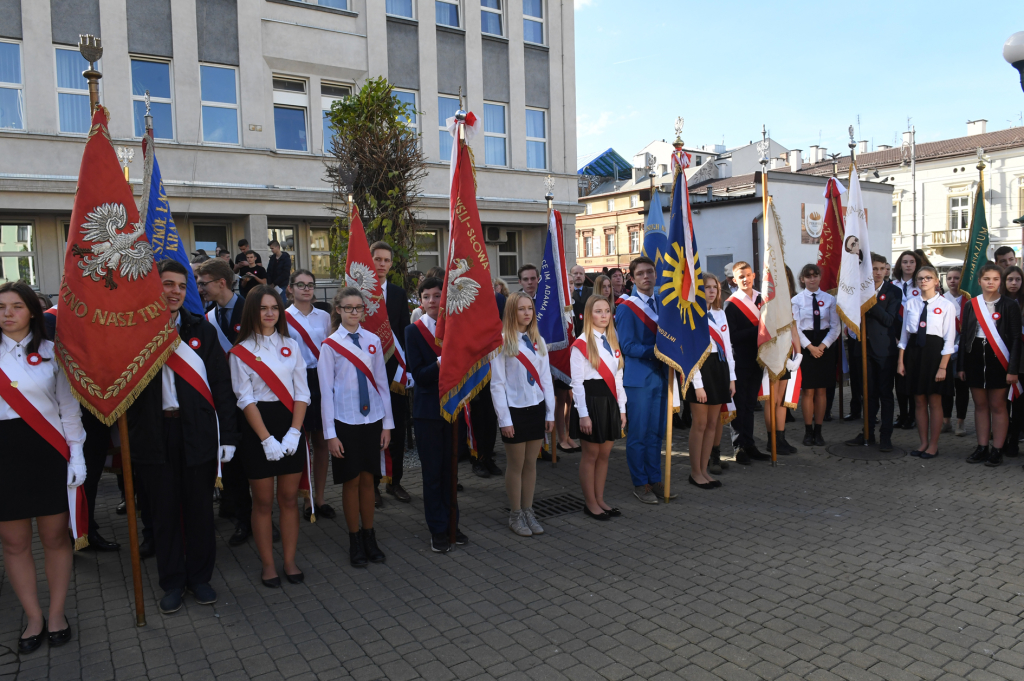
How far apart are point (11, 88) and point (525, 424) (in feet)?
49.6

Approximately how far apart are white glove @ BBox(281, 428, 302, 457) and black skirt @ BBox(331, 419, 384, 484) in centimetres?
37

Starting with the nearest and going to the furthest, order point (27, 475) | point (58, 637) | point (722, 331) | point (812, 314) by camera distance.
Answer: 1. point (27, 475)
2. point (58, 637)
3. point (722, 331)
4. point (812, 314)

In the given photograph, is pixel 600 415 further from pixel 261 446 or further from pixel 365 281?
pixel 261 446

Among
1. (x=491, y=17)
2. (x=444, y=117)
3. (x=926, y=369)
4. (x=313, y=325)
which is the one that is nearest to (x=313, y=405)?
(x=313, y=325)

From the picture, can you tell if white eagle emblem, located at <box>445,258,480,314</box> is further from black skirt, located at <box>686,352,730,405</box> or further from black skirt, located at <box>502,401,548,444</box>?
black skirt, located at <box>686,352,730,405</box>

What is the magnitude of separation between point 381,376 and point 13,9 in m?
14.9

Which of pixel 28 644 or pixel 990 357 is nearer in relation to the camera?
pixel 28 644

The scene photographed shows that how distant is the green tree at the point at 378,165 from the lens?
8273mm

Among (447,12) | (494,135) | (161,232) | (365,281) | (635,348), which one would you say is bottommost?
(635,348)

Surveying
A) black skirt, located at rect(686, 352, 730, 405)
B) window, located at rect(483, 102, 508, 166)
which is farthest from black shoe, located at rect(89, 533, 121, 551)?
window, located at rect(483, 102, 508, 166)

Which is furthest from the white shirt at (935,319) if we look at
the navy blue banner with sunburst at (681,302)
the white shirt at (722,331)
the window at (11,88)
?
the window at (11,88)

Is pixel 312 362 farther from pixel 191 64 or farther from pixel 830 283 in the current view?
pixel 191 64

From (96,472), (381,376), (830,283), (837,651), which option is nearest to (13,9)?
(96,472)

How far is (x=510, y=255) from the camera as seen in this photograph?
22109mm
